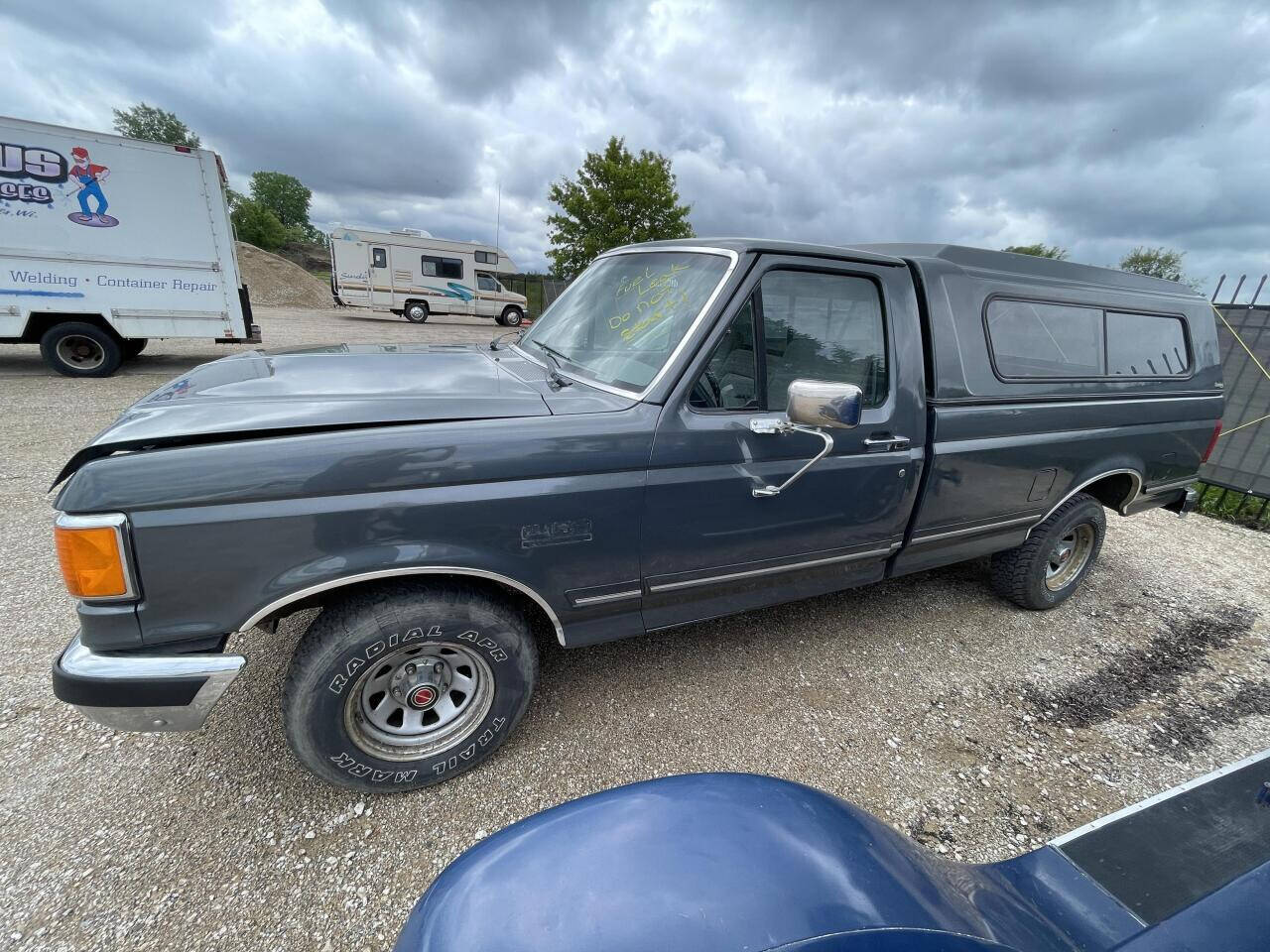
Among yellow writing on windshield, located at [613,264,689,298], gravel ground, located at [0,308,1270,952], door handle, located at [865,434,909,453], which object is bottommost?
gravel ground, located at [0,308,1270,952]

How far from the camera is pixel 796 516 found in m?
2.45

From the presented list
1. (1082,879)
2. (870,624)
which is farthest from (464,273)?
(1082,879)

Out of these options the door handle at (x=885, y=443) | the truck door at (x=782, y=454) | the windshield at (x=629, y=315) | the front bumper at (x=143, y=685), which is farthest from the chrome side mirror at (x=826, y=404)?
the front bumper at (x=143, y=685)

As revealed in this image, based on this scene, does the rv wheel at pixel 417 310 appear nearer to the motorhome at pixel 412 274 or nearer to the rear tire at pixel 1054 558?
the motorhome at pixel 412 274

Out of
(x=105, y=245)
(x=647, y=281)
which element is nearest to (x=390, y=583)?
(x=647, y=281)

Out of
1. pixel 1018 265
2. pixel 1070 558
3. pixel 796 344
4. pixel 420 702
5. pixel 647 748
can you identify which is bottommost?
pixel 647 748

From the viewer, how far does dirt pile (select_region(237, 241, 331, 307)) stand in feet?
88.8

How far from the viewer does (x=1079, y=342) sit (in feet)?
10.7

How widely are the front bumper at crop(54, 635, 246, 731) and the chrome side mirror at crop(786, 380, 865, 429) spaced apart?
6.66 feet

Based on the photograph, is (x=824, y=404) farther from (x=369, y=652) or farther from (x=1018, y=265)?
(x=1018, y=265)

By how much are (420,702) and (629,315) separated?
1.90 m

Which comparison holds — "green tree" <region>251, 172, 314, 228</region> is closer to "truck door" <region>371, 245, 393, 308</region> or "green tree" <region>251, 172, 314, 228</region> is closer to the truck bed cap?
"truck door" <region>371, 245, 393, 308</region>

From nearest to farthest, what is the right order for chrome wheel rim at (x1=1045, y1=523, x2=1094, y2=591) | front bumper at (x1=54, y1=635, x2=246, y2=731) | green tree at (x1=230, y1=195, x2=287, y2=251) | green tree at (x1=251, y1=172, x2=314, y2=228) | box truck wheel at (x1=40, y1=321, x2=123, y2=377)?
1. front bumper at (x1=54, y1=635, x2=246, y2=731)
2. chrome wheel rim at (x1=1045, y1=523, x2=1094, y2=591)
3. box truck wheel at (x1=40, y1=321, x2=123, y2=377)
4. green tree at (x1=230, y1=195, x2=287, y2=251)
5. green tree at (x1=251, y1=172, x2=314, y2=228)

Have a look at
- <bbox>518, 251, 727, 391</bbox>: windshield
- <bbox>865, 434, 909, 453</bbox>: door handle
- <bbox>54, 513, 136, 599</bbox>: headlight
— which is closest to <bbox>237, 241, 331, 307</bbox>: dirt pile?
<bbox>518, 251, 727, 391</bbox>: windshield
